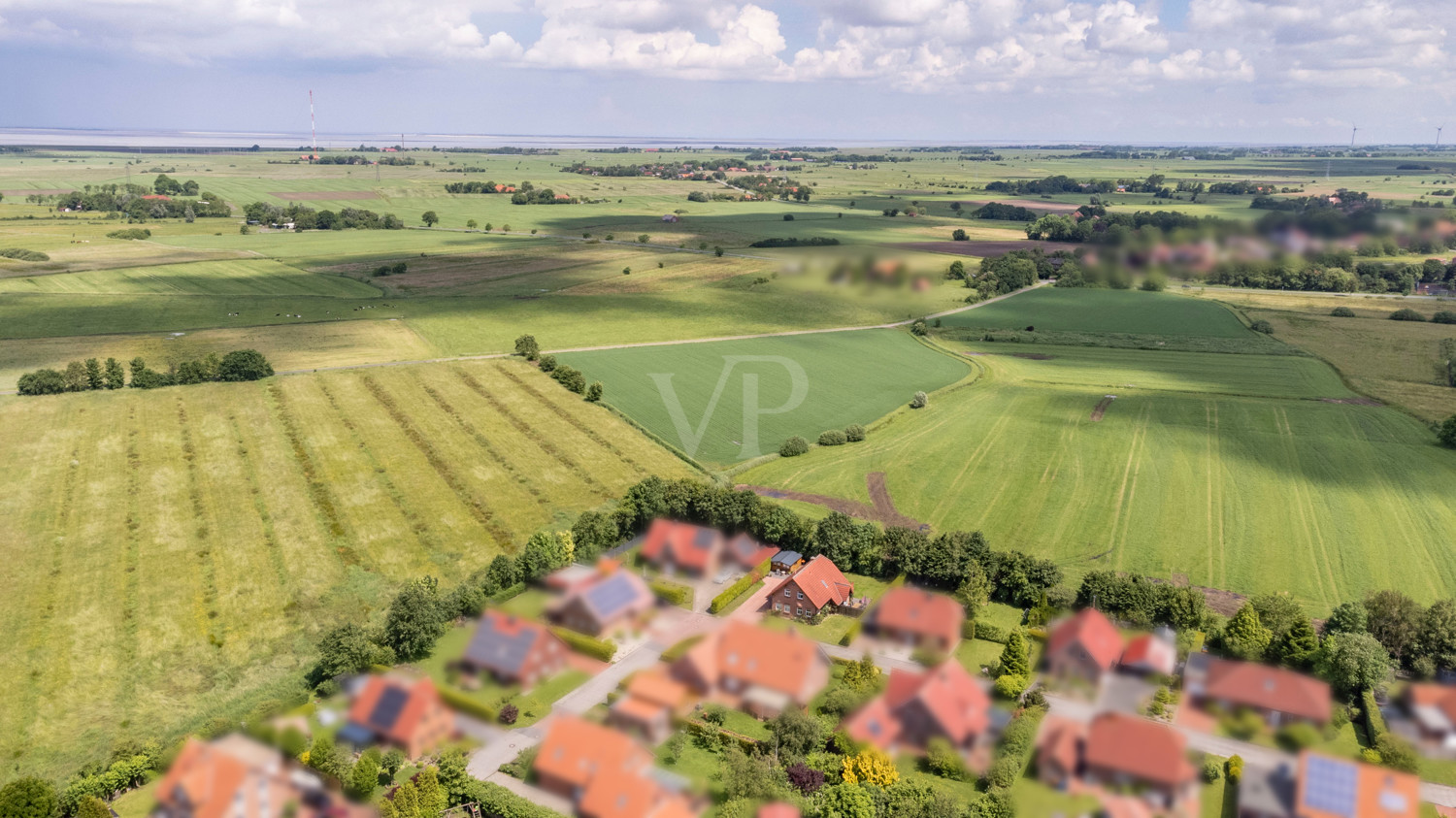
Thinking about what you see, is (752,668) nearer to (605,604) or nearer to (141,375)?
(605,604)

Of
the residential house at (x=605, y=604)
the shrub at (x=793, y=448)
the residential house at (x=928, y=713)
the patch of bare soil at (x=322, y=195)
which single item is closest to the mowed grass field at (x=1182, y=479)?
the shrub at (x=793, y=448)

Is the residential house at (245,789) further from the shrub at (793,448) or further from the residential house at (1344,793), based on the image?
the shrub at (793,448)

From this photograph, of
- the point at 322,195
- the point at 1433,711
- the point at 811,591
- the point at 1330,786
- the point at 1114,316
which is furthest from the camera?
the point at 322,195

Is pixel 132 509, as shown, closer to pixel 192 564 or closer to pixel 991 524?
pixel 192 564

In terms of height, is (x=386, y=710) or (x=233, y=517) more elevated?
(x=386, y=710)

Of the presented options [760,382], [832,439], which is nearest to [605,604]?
[832,439]

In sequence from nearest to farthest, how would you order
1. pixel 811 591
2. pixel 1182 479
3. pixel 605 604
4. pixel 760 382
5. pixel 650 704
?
pixel 650 704
pixel 605 604
pixel 811 591
pixel 1182 479
pixel 760 382

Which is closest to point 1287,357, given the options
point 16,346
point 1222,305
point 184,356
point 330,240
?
point 1222,305
